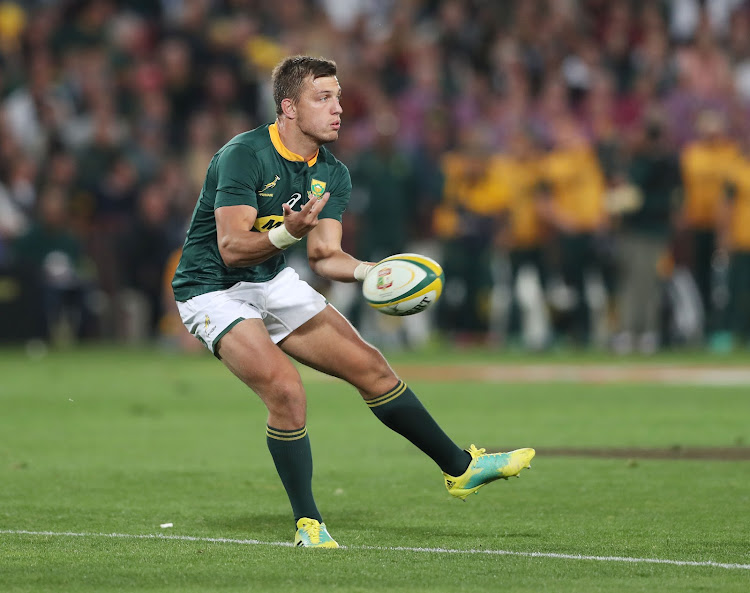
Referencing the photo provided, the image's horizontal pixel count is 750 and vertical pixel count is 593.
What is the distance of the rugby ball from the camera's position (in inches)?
298

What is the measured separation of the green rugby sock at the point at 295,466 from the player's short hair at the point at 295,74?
1739 millimetres

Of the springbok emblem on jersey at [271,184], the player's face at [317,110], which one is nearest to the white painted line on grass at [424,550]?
the springbok emblem on jersey at [271,184]

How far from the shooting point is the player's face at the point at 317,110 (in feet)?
25.6

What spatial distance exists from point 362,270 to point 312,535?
1459mm

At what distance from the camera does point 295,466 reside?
7.42 metres

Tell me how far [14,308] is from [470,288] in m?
7.15

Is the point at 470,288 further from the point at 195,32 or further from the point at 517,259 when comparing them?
the point at 195,32

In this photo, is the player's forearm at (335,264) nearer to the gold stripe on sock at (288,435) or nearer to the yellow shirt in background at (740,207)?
the gold stripe on sock at (288,435)

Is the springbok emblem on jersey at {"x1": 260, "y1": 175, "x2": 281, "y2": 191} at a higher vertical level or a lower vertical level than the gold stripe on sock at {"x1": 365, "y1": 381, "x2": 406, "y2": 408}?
higher

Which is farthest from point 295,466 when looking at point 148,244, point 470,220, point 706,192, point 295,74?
point 148,244

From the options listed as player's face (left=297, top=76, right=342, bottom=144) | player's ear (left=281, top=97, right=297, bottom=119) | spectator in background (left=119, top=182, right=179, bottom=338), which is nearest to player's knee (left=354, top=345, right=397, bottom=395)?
player's face (left=297, top=76, right=342, bottom=144)

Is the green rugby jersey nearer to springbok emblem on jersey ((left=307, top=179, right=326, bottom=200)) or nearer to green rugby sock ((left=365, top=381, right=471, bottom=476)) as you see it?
springbok emblem on jersey ((left=307, top=179, right=326, bottom=200))

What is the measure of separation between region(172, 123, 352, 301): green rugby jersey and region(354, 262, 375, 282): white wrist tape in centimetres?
47

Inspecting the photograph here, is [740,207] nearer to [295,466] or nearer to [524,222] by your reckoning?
[524,222]
